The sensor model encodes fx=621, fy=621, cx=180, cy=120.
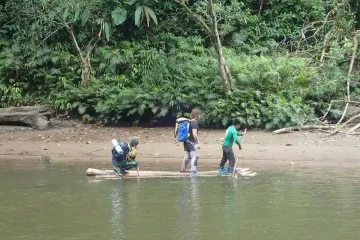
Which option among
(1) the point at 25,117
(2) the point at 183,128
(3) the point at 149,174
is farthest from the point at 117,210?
(1) the point at 25,117

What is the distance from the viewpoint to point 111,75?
76.0 ft

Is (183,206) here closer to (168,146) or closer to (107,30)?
(168,146)

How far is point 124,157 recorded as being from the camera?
13.9 meters

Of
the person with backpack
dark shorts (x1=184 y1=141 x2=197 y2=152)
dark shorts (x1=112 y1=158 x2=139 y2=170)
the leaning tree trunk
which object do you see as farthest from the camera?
the leaning tree trunk

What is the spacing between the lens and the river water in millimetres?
8828

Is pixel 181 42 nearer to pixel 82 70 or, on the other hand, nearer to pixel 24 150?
pixel 82 70

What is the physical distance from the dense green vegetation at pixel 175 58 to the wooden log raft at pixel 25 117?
0.84 meters

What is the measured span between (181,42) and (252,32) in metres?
3.28

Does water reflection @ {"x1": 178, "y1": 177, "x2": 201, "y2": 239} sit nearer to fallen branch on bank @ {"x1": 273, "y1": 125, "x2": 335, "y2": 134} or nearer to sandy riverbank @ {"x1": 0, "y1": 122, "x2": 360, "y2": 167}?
sandy riverbank @ {"x1": 0, "y1": 122, "x2": 360, "y2": 167}

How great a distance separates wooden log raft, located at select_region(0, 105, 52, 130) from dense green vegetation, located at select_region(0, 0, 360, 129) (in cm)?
84

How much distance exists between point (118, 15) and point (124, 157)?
10747 mm

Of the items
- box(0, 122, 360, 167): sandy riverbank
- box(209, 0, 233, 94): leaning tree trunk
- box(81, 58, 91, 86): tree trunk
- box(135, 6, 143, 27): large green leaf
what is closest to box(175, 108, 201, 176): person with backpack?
box(0, 122, 360, 167): sandy riverbank

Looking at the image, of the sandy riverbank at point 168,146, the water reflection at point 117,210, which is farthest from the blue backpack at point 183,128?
the sandy riverbank at point 168,146

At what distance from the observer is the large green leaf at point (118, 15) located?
2322 centimetres
